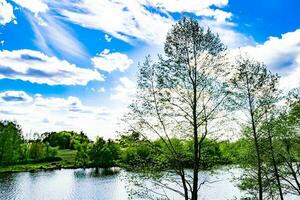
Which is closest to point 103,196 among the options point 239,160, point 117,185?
point 117,185

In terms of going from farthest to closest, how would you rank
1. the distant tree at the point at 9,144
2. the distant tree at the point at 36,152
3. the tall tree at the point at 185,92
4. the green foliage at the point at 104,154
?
the distant tree at the point at 36,152 < the green foliage at the point at 104,154 < the distant tree at the point at 9,144 < the tall tree at the point at 185,92

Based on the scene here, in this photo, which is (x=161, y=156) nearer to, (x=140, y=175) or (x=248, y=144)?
(x=140, y=175)

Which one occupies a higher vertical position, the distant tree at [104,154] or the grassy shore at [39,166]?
the distant tree at [104,154]

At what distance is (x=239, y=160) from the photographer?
3331 cm

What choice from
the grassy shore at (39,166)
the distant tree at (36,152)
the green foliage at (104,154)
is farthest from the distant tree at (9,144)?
the green foliage at (104,154)

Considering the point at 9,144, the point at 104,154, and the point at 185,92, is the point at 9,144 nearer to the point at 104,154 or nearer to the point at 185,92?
the point at 104,154

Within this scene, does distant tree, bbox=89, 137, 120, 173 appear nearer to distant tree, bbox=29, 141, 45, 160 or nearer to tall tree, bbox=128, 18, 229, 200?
distant tree, bbox=29, 141, 45, 160

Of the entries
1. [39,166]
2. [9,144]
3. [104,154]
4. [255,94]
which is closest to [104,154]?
[104,154]

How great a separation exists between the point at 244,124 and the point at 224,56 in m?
7.81

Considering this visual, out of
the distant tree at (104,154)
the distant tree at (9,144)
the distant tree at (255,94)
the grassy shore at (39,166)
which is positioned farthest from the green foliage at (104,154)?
the distant tree at (255,94)

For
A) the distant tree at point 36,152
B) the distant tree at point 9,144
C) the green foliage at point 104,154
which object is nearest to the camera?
the distant tree at point 9,144

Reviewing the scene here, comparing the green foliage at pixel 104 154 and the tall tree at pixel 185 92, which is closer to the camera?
the tall tree at pixel 185 92

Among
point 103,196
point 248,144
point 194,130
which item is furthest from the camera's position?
point 103,196

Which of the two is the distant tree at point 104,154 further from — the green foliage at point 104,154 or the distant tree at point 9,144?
the distant tree at point 9,144
